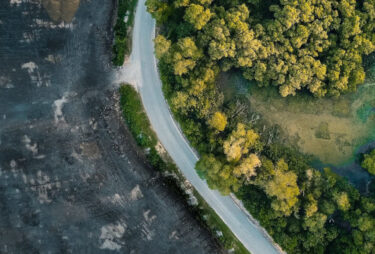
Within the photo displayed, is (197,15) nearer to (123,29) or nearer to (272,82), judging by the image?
(123,29)

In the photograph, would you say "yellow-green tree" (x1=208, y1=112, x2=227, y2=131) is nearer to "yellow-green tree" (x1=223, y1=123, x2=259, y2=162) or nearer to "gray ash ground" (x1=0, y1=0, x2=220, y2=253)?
"yellow-green tree" (x1=223, y1=123, x2=259, y2=162)

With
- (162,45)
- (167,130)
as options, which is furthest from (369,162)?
(162,45)

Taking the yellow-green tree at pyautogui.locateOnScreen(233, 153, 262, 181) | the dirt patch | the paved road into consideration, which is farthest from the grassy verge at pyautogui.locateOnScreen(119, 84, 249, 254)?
the dirt patch

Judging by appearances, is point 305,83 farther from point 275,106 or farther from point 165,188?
point 165,188

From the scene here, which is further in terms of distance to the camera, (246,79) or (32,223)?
(246,79)

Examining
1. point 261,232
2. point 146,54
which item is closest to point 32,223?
point 146,54

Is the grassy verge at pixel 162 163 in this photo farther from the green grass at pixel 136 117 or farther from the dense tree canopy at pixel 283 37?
the dense tree canopy at pixel 283 37
